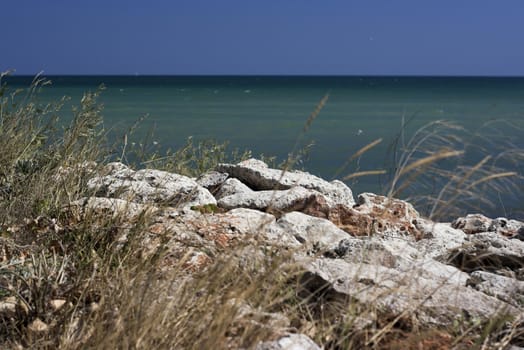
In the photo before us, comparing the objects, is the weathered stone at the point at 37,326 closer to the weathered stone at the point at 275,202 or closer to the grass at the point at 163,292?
the grass at the point at 163,292

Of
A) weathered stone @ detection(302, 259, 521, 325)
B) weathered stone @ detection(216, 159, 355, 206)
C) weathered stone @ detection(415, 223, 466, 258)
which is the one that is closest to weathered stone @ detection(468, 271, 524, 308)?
weathered stone @ detection(302, 259, 521, 325)

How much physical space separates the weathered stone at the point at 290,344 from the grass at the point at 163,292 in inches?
1.6

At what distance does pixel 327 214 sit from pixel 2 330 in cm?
281

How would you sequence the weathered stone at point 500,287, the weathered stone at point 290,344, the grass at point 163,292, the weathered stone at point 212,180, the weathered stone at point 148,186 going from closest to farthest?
the weathered stone at point 290,344 → the grass at point 163,292 → the weathered stone at point 500,287 → the weathered stone at point 148,186 → the weathered stone at point 212,180

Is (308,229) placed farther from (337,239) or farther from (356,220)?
(356,220)

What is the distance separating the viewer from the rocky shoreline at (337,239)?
10.7ft

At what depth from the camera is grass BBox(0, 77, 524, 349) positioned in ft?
8.96

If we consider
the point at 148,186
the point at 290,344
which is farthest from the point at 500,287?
the point at 148,186

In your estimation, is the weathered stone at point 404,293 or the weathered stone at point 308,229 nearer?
the weathered stone at point 404,293

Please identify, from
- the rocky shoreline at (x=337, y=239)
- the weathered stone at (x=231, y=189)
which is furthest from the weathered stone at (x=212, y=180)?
the weathered stone at (x=231, y=189)

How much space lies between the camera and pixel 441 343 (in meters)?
3.10

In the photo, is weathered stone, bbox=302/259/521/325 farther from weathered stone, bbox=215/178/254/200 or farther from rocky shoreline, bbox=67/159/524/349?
weathered stone, bbox=215/178/254/200

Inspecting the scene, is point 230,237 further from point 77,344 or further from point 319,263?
point 77,344

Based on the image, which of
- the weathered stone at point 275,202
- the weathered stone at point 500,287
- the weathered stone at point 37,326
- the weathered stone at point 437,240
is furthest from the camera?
the weathered stone at point 275,202
